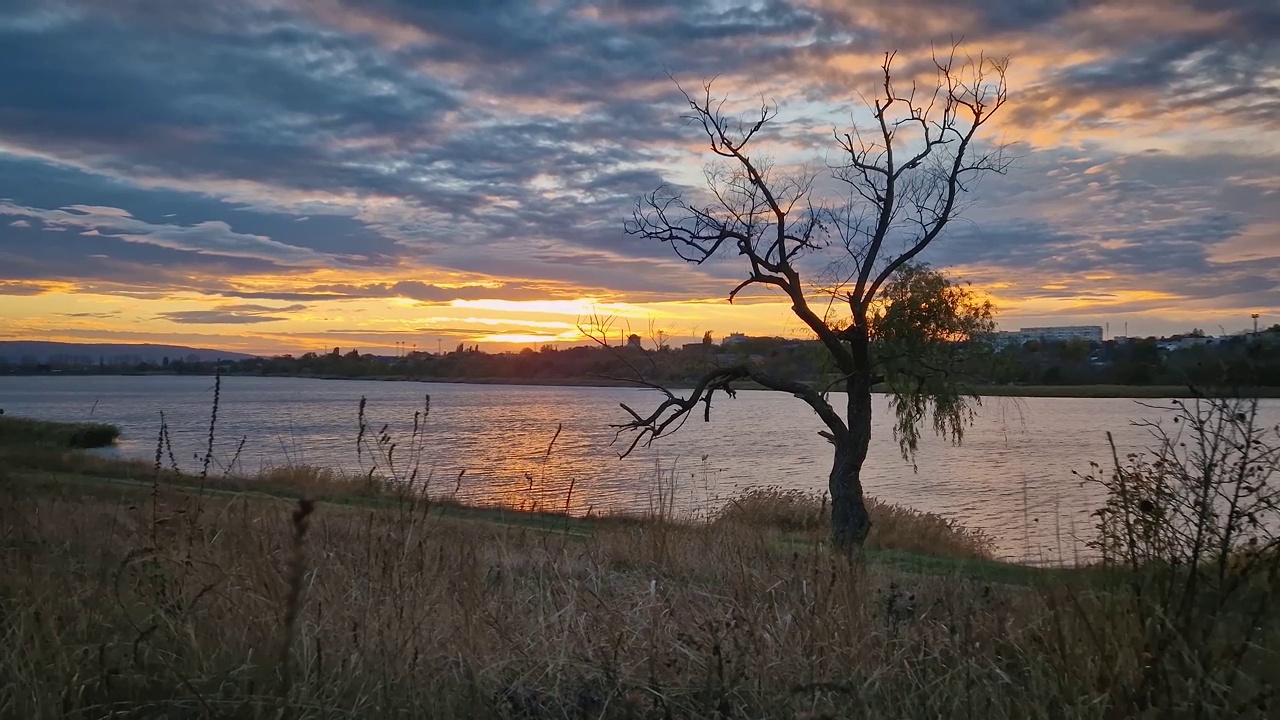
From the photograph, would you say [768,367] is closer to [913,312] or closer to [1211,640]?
[1211,640]

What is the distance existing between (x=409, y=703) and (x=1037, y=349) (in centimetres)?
4528

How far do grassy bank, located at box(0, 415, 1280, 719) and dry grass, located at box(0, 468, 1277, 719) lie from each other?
2cm

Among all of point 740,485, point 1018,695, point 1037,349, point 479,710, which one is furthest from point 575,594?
point 1037,349

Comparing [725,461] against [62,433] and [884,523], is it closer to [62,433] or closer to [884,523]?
[884,523]

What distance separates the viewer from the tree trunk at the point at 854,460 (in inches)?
523

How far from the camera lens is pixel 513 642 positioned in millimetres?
4613

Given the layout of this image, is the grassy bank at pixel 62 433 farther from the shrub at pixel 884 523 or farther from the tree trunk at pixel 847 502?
the tree trunk at pixel 847 502

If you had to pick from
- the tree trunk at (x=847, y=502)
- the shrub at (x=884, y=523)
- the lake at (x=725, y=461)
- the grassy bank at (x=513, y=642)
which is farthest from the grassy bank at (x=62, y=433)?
the grassy bank at (x=513, y=642)

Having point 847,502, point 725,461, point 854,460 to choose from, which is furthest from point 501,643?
point 725,461

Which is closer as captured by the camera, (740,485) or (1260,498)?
(1260,498)

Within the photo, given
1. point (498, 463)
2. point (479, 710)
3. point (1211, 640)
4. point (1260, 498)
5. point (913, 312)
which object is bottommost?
point (498, 463)

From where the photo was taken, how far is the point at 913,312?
27906 millimetres

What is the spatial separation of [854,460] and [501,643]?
9.76m

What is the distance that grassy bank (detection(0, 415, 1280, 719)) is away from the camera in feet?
12.7
